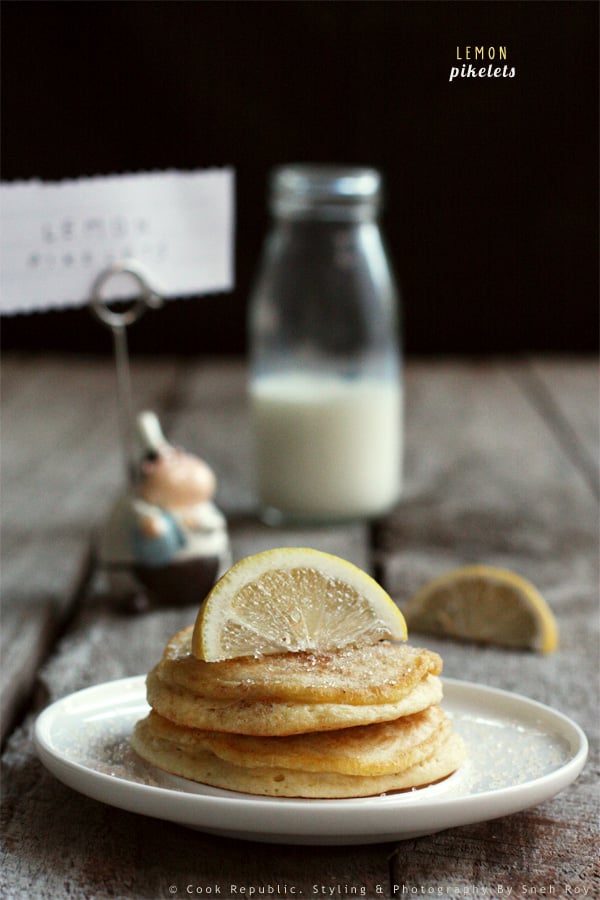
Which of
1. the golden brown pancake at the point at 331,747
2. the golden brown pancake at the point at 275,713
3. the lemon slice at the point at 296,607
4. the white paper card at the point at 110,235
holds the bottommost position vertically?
the golden brown pancake at the point at 331,747

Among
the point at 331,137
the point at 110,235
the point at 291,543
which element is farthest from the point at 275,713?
the point at 331,137

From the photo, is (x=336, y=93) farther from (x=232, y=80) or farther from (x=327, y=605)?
(x=327, y=605)

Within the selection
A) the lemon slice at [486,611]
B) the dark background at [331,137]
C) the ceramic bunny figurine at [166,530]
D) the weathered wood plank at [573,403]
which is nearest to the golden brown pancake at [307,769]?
the lemon slice at [486,611]

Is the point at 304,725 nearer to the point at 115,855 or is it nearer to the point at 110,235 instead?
the point at 115,855

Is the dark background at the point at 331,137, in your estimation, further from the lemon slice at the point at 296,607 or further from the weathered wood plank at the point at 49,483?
the lemon slice at the point at 296,607

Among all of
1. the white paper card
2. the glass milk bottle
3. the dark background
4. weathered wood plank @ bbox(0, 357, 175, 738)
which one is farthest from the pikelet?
the dark background

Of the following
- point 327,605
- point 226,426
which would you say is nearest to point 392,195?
point 226,426
